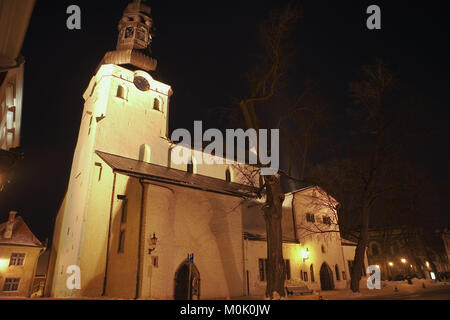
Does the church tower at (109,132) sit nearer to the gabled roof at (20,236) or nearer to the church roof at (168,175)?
the church roof at (168,175)

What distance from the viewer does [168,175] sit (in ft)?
73.3

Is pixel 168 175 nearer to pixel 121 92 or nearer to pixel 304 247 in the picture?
pixel 121 92

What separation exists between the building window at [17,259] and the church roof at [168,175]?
50.1 ft

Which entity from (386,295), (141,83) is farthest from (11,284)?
(386,295)

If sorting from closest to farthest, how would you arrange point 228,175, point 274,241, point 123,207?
point 274,241 → point 123,207 → point 228,175

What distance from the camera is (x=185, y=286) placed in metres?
18.2

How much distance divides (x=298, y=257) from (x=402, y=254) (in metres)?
33.4

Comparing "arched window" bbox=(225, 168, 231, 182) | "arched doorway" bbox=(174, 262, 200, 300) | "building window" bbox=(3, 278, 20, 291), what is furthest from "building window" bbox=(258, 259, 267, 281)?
"building window" bbox=(3, 278, 20, 291)

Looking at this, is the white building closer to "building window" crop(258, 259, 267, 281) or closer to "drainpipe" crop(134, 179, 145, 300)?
"drainpipe" crop(134, 179, 145, 300)

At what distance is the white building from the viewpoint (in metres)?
17.5

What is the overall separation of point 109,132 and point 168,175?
6.02m

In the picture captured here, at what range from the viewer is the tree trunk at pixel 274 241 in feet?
45.2
